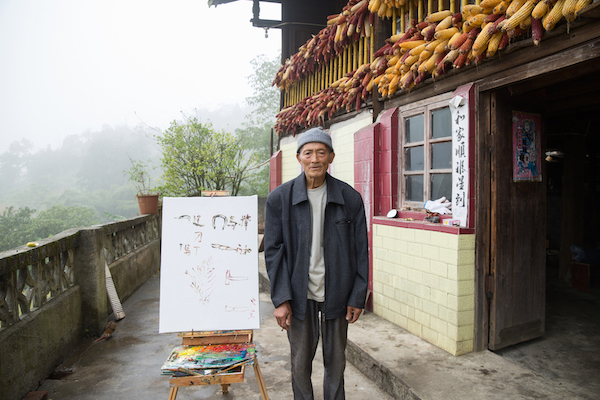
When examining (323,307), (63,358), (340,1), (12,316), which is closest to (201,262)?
(323,307)

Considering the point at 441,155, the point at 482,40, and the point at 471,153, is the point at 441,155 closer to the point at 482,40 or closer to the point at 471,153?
the point at 471,153

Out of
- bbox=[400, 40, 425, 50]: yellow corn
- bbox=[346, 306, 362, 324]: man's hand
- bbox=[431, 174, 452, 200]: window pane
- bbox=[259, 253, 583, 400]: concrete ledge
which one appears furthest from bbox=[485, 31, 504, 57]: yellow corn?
bbox=[259, 253, 583, 400]: concrete ledge

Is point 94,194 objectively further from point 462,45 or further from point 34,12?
point 34,12

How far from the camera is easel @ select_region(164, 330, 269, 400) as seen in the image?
8.88 feet

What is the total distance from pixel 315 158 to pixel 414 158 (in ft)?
9.09

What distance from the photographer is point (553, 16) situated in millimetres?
2768

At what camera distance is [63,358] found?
428 centimetres

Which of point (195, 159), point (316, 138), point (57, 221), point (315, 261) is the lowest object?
point (57, 221)

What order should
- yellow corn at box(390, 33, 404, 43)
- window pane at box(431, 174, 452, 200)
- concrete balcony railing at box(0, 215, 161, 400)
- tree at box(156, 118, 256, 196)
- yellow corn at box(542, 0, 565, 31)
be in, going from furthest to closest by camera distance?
tree at box(156, 118, 256, 196) → yellow corn at box(390, 33, 404, 43) → window pane at box(431, 174, 452, 200) → concrete balcony railing at box(0, 215, 161, 400) → yellow corn at box(542, 0, 565, 31)

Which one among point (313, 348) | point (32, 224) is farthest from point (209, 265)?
point (32, 224)

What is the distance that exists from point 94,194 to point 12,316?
6513 centimetres

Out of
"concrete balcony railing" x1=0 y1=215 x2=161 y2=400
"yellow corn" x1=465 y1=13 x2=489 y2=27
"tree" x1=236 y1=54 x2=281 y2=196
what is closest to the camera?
"concrete balcony railing" x1=0 y1=215 x2=161 y2=400

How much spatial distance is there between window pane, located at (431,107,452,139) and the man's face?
2336mm

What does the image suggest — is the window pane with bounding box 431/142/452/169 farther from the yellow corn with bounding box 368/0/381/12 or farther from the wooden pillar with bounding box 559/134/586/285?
the wooden pillar with bounding box 559/134/586/285
